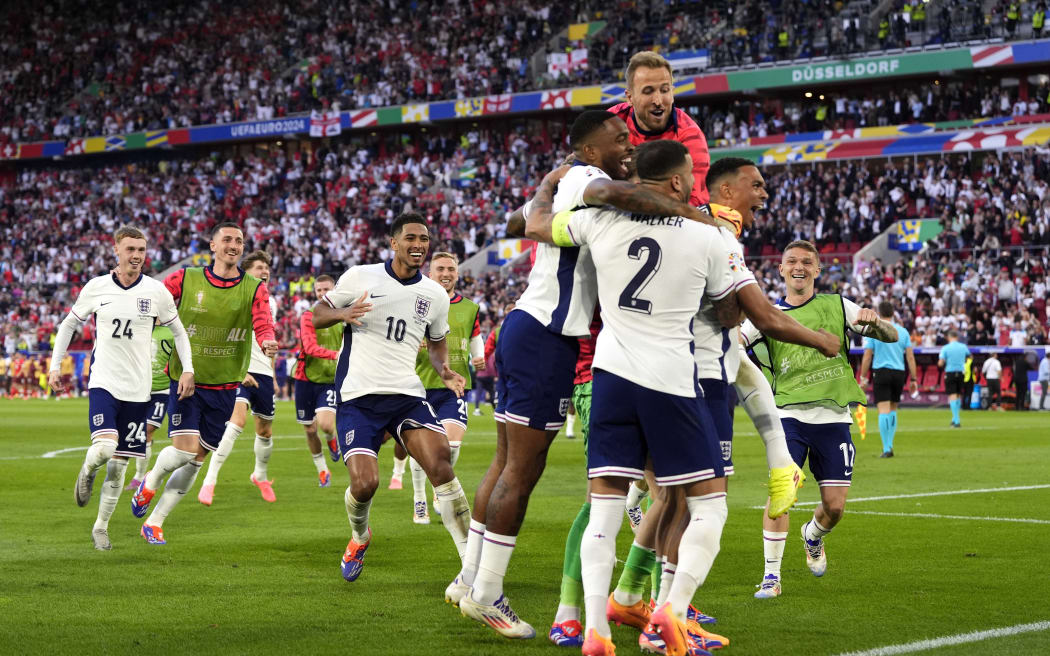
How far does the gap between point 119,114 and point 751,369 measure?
59.9 meters

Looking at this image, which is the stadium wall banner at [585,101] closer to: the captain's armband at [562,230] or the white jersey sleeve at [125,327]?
the white jersey sleeve at [125,327]

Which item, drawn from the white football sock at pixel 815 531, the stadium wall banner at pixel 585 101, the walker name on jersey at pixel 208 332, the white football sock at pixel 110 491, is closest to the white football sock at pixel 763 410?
the white football sock at pixel 815 531

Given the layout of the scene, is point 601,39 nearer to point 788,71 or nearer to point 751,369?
point 788,71

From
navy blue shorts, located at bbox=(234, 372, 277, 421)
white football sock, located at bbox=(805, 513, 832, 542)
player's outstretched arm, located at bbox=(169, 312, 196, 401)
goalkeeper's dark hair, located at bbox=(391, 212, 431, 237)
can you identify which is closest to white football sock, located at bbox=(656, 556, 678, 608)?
white football sock, located at bbox=(805, 513, 832, 542)

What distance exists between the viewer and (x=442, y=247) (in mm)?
46906

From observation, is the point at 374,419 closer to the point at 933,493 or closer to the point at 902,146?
the point at 933,493

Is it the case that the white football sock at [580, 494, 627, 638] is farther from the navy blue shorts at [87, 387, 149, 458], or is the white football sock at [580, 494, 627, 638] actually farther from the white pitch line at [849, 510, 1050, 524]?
the white pitch line at [849, 510, 1050, 524]

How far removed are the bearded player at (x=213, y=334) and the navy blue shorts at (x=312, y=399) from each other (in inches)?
130

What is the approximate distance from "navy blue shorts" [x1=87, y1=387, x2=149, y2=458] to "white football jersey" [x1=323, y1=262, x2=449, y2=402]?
2.80 metres

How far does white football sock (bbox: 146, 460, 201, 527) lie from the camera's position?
10.5 m

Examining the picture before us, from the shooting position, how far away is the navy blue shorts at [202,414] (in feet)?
35.4

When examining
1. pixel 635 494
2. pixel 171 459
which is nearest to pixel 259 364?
pixel 171 459

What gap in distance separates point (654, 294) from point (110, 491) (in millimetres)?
6344

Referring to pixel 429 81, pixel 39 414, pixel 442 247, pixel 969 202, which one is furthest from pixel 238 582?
pixel 429 81
